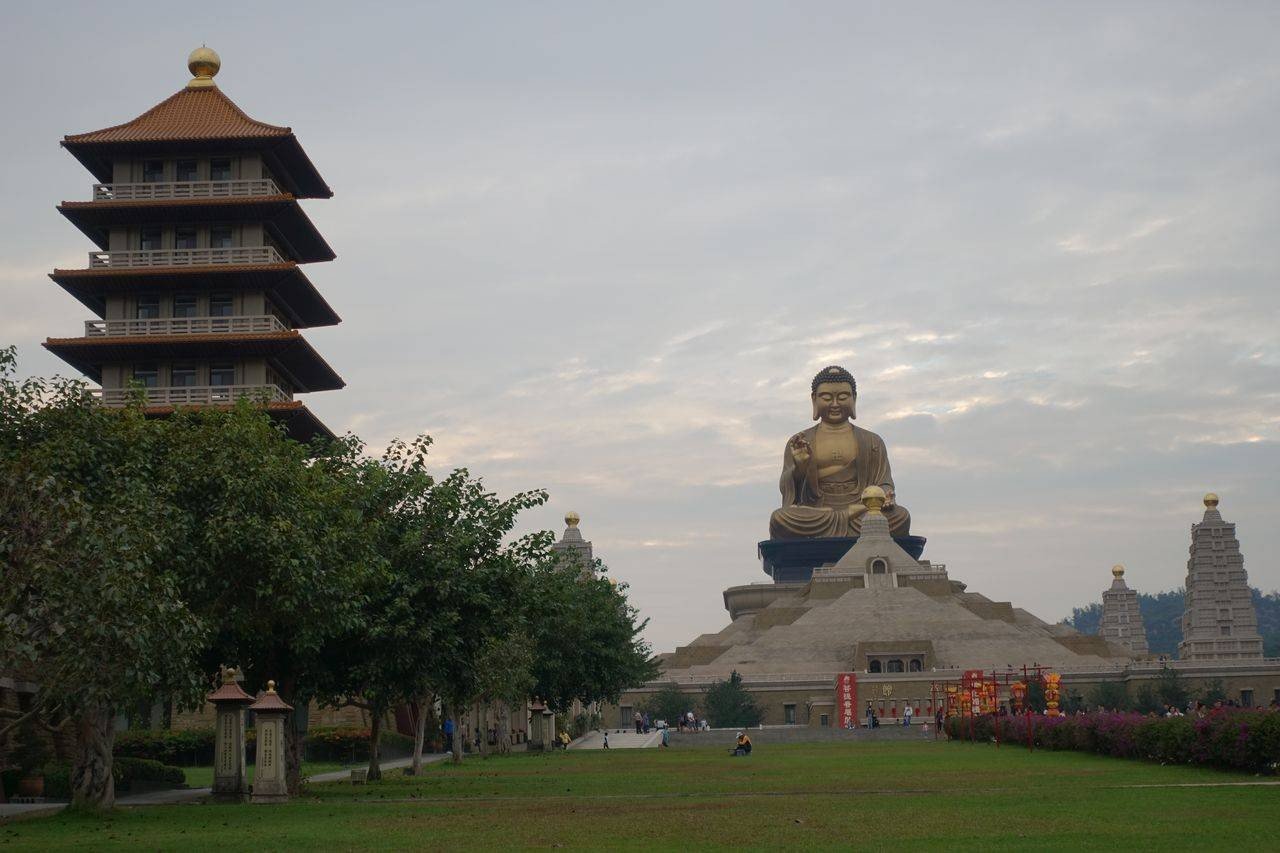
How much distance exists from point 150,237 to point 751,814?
142ft

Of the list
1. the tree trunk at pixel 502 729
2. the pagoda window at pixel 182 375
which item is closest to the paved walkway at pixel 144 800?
the tree trunk at pixel 502 729

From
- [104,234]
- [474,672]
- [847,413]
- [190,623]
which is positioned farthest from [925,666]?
[190,623]

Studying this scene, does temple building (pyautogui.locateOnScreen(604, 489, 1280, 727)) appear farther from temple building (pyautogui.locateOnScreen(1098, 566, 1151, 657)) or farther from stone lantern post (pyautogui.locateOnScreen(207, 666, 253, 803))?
stone lantern post (pyautogui.locateOnScreen(207, 666, 253, 803))

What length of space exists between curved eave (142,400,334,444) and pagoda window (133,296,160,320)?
4273 millimetres

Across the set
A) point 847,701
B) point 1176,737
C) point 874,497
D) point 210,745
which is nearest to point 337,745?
point 210,745

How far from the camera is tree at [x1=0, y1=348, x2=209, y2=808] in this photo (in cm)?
2003

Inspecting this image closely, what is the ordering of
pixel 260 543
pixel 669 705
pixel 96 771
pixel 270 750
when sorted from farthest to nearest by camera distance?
pixel 669 705 < pixel 270 750 < pixel 260 543 < pixel 96 771

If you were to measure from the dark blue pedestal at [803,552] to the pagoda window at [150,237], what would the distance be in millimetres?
67912

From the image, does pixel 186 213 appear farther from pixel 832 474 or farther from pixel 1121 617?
pixel 1121 617

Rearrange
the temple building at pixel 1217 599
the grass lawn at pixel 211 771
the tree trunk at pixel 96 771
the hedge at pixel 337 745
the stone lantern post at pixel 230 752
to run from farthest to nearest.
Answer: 1. the temple building at pixel 1217 599
2. the hedge at pixel 337 745
3. the grass lawn at pixel 211 771
4. the stone lantern post at pixel 230 752
5. the tree trunk at pixel 96 771

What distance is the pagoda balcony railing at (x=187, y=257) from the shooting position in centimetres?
5866

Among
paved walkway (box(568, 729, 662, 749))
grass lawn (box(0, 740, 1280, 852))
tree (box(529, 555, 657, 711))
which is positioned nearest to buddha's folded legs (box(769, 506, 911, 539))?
paved walkway (box(568, 729, 662, 749))

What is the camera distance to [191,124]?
60.5m

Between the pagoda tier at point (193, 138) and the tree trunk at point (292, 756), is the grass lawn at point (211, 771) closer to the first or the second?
the tree trunk at point (292, 756)
